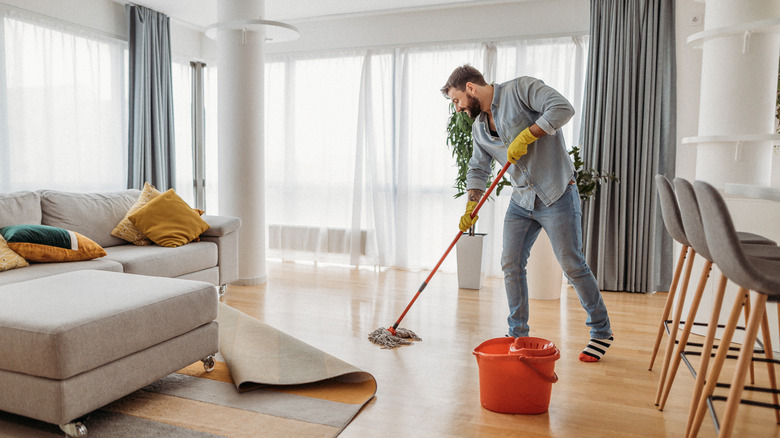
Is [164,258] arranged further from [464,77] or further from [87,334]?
[464,77]

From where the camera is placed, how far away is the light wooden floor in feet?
6.51

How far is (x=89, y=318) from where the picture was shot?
72.1 inches

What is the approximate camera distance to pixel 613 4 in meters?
4.27

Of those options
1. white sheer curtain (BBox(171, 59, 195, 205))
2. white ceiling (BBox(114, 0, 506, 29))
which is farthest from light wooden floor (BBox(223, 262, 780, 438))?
white ceiling (BBox(114, 0, 506, 29))

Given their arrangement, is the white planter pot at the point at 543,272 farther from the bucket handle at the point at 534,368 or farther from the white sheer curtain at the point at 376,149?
the bucket handle at the point at 534,368

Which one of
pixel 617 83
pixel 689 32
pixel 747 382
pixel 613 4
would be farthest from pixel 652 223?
pixel 747 382

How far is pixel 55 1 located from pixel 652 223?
5.13m

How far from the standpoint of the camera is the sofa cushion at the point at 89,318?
5.71ft

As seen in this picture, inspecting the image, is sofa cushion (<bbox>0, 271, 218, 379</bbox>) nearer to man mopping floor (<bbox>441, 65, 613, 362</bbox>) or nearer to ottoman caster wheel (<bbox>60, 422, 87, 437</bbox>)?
ottoman caster wheel (<bbox>60, 422, 87, 437</bbox>)

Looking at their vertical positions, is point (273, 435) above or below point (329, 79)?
below

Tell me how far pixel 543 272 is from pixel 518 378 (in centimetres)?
212

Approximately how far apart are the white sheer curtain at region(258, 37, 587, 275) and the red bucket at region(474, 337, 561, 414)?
286 centimetres

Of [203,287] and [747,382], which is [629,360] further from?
[203,287]

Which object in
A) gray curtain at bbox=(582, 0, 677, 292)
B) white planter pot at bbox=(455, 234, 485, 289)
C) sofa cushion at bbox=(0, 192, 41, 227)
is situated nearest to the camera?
sofa cushion at bbox=(0, 192, 41, 227)
